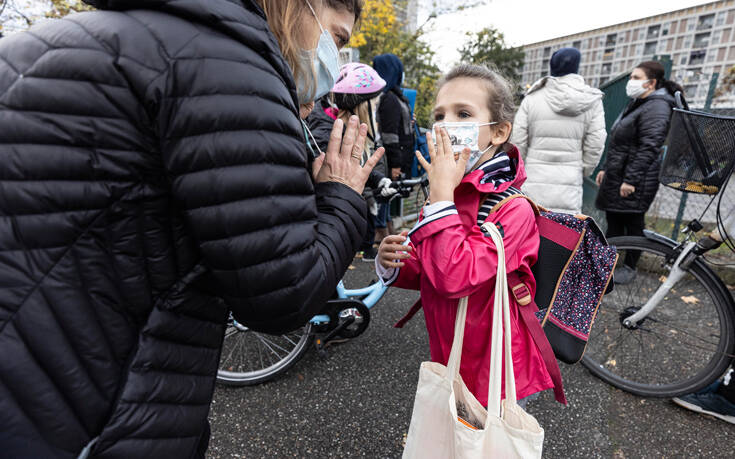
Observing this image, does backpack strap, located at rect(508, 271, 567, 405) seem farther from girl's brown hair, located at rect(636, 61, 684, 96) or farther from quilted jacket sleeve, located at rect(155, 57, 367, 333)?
girl's brown hair, located at rect(636, 61, 684, 96)

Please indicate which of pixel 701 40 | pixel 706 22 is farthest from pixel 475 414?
pixel 706 22

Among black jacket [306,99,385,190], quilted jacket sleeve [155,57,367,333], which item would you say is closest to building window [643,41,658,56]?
black jacket [306,99,385,190]

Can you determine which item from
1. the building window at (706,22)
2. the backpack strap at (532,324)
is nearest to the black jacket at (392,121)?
the backpack strap at (532,324)

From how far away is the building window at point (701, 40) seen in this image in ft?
231

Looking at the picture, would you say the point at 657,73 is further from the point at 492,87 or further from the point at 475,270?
the point at 475,270

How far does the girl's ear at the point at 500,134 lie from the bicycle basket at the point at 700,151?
127 centimetres

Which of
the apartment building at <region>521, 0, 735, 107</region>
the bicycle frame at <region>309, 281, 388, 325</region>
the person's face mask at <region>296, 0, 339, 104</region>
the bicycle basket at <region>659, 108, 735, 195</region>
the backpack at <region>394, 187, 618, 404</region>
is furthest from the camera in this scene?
the apartment building at <region>521, 0, 735, 107</region>

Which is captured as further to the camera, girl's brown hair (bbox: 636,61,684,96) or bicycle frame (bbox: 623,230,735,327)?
girl's brown hair (bbox: 636,61,684,96)

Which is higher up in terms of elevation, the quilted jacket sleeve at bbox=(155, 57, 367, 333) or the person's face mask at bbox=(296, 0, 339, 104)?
the person's face mask at bbox=(296, 0, 339, 104)

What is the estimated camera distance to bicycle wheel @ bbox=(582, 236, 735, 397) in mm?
2275

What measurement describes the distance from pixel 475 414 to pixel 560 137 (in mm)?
3041

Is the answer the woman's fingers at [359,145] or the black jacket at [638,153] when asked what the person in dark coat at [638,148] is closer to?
the black jacket at [638,153]

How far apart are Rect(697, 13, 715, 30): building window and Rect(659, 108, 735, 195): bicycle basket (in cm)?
9838

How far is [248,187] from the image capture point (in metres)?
0.71
